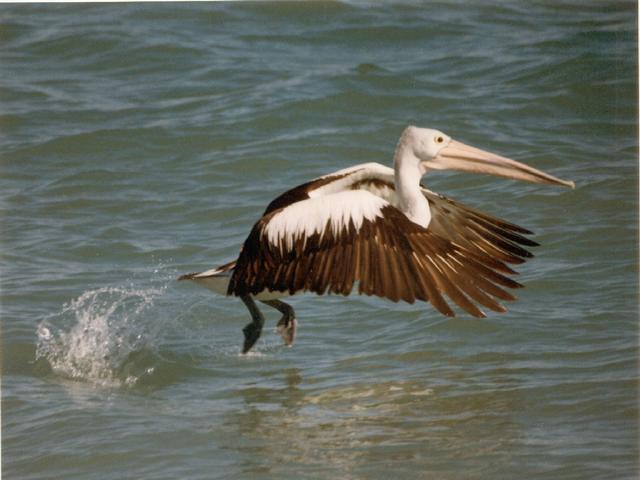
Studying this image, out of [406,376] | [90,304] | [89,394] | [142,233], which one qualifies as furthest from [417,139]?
[142,233]

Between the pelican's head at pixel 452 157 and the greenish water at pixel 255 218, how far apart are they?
1.10 m

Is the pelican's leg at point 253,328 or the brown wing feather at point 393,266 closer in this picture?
the brown wing feather at point 393,266

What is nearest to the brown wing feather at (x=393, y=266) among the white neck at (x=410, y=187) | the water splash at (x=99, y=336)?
the white neck at (x=410, y=187)

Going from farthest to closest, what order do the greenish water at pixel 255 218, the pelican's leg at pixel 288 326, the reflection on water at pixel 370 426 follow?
the pelican's leg at pixel 288 326
the greenish water at pixel 255 218
the reflection on water at pixel 370 426

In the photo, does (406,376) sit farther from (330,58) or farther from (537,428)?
Result: (330,58)

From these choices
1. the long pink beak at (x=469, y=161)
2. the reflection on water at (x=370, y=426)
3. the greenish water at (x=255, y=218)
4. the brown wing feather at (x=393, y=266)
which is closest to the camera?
the reflection on water at (x=370, y=426)

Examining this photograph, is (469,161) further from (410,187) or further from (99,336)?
(99,336)

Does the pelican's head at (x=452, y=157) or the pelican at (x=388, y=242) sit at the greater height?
the pelican's head at (x=452, y=157)

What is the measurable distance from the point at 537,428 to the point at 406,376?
3.44ft

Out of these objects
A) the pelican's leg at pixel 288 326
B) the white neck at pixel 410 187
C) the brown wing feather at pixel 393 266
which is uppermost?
the white neck at pixel 410 187

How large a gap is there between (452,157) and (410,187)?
0.36 metres

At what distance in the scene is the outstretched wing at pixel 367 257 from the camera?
4.73m

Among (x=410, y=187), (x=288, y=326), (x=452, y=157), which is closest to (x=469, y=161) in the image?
(x=452, y=157)

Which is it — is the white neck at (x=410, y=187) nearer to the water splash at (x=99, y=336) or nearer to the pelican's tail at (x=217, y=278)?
the pelican's tail at (x=217, y=278)
